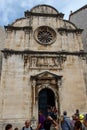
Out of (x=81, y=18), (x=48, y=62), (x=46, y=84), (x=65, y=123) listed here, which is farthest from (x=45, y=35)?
(x=65, y=123)

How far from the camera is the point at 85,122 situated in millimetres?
6527

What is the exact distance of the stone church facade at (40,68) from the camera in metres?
13.7

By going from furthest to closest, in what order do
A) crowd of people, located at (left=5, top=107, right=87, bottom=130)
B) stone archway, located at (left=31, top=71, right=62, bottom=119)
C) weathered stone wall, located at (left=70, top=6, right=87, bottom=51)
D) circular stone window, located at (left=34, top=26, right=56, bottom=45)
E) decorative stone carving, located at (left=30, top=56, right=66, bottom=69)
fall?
weathered stone wall, located at (left=70, top=6, right=87, bottom=51)
circular stone window, located at (left=34, top=26, right=56, bottom=45)
decorative stone carving, located at (left=30, top=56, right=66, bottom=69)
stone archway, located at (left=31, top=71, right=62, bottom=119)
crowd of people, located at (left=5, top=107, right=87, bottom=130)

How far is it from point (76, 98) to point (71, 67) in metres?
2.45

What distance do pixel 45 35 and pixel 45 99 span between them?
556 centimetres

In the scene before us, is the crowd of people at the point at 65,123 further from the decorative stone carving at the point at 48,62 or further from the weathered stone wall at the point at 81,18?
the weathered stone wall at the point at 81,18

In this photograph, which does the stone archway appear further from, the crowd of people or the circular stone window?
the crowd of people

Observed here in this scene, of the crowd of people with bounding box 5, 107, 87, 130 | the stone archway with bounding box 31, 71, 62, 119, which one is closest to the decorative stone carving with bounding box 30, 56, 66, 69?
the stone archway with bounding box 31, 71, 62, 119

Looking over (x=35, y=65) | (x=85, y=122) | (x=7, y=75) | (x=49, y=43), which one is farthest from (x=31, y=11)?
(x=85, y=122)

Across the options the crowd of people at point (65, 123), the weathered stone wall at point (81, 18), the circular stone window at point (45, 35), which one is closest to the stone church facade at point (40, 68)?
the circular stone window at point (45, 35)

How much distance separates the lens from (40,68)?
49.3ft

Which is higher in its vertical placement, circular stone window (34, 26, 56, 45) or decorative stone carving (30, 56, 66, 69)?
circular stone window (34, 26, 56, 45)

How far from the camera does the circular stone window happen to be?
16.5 metres

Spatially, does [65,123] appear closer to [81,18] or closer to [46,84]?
[46,84]
